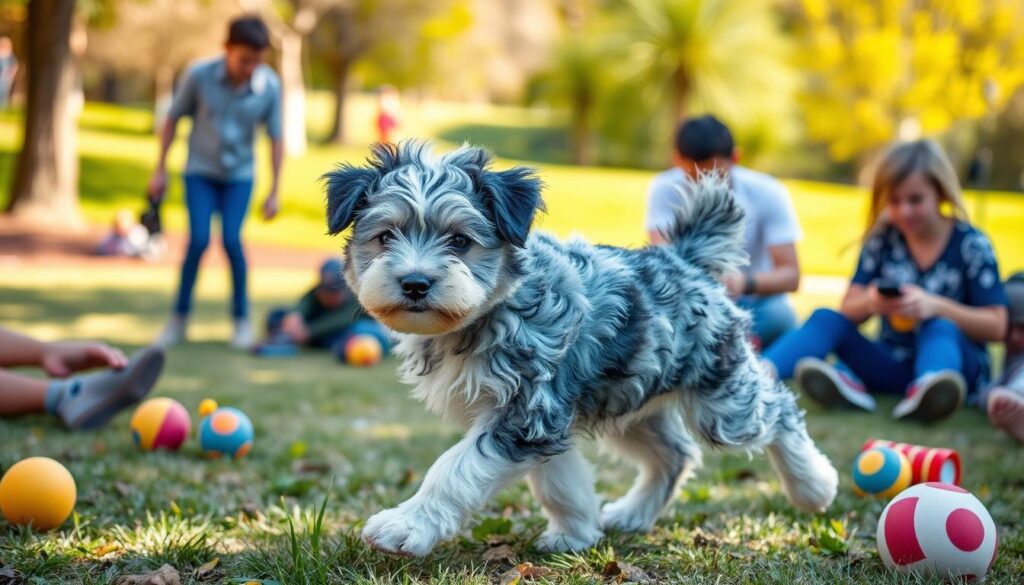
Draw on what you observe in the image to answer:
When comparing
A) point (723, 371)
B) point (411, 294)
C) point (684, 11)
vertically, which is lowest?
point (723, 371)

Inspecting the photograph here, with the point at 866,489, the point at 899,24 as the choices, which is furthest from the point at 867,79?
the point at 866,489

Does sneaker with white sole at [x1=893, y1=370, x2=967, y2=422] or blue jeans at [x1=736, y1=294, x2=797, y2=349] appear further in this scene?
blue jeans at [x1=736, y1=294, x2=797, y2=349]

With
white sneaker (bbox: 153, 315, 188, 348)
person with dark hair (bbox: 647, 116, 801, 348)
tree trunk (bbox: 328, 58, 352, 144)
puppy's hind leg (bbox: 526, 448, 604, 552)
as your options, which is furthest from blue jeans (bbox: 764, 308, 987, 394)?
tree trunk (bbox: 328, 58, 352, 144)

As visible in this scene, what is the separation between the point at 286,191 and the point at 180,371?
1715 centimetres

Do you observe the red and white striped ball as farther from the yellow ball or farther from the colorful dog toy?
the yellow ball

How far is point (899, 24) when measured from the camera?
28.9 m

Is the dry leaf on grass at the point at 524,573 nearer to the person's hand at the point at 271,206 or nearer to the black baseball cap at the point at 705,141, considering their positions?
the black baseball cap at the point at 705,141

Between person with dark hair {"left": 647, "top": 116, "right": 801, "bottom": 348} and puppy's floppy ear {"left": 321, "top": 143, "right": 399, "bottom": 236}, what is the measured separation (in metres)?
2.70

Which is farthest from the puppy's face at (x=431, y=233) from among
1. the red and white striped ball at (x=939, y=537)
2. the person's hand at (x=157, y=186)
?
the person's hand at (x=157, y=186)

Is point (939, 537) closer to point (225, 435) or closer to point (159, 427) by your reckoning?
point (225, 435)

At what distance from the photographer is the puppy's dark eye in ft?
11.4

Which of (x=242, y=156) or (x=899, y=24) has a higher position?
(x=899, y=24)

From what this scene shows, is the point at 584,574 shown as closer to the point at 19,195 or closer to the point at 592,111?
the point at 19,195

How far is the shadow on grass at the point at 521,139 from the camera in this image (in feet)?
121
